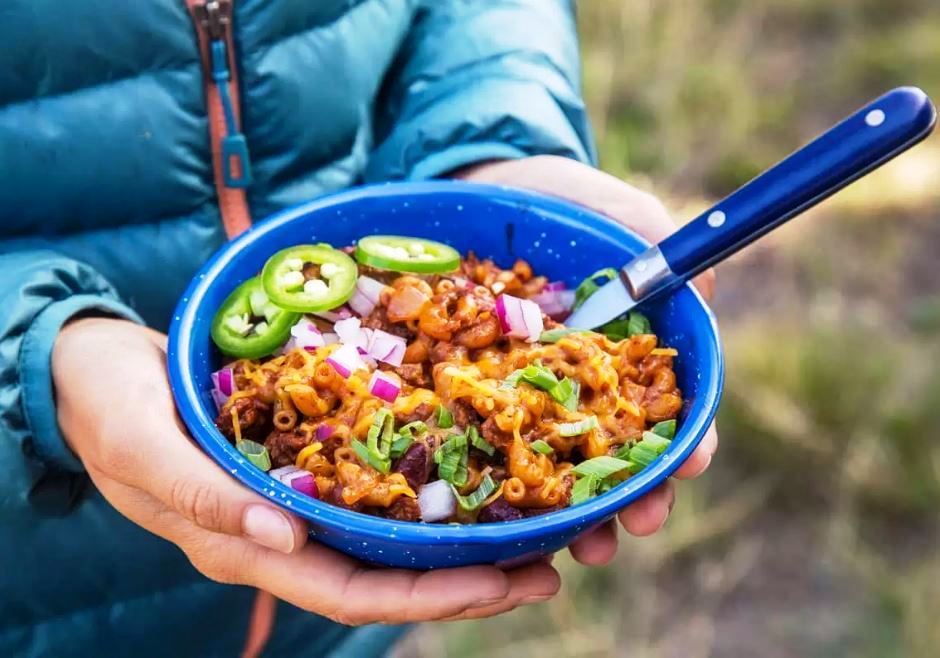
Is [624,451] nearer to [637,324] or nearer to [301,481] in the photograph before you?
[637,324]

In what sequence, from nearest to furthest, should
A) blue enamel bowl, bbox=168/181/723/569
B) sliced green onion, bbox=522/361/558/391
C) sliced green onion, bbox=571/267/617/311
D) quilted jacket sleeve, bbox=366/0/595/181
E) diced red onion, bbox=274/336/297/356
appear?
blue enamel bowl, bbox=168/181/723/569 → sliced green onion, bbox=522/361/558/391 → diced red onion, bbox=274/336/297/356 → sliced green onion, bbox=571/267/617/311 → quilted jacket sleeve, bbox=366/0/595/181

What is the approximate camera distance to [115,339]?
57.8 inches

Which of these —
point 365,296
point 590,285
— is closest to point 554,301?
point 590,285

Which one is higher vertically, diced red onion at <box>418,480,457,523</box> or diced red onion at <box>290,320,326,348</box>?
diced red onion at <box>290,320,326,348</box>

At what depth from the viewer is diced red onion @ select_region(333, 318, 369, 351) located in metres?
1.54

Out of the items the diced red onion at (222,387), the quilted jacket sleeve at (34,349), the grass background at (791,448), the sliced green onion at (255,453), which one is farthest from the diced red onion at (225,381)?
the grass background at (791,448)

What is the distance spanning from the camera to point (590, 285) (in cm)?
168

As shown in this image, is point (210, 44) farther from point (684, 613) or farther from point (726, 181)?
point (726, 181)

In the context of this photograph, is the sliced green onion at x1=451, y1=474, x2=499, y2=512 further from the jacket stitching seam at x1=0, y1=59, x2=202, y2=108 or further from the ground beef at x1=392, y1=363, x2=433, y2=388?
the jacket stitching seam at x1=0, y1=59, x2=202, y2=108

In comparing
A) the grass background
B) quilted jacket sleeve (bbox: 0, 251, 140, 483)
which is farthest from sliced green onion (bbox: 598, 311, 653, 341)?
the grass background

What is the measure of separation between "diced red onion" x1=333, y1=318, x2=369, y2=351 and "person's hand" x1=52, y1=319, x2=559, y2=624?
26cm

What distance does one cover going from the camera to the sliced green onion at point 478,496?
1.34 m

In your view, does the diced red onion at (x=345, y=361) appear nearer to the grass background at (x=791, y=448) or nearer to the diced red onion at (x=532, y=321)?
the diced red onion at (x=532, y=321)

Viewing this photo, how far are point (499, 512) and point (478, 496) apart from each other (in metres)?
0.04
